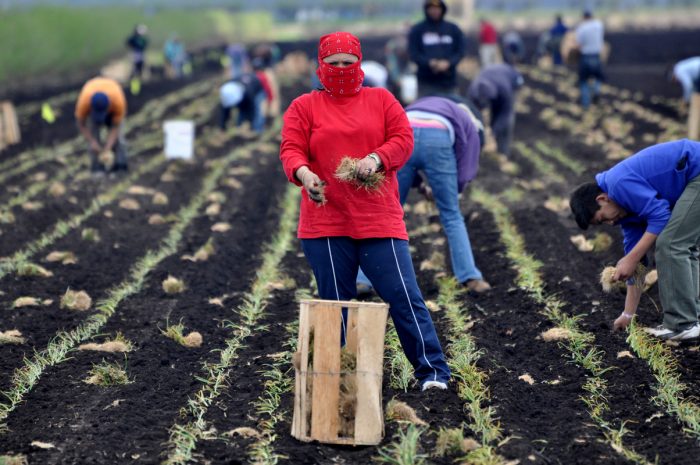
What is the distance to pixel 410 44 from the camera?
37.9 feet

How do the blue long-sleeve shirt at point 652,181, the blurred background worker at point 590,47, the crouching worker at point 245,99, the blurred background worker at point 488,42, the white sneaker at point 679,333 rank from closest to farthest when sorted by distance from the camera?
the blue long-sleeve shirt at point 652,181 → the white sneaker at point 679,333 → the crouching worker at point 245,99 → the blurred background worker at point 590,47 → the blurred background worker at point 488,42

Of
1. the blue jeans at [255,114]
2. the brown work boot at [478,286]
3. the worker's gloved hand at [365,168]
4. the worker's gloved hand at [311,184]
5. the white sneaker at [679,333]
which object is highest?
the worker's gloved hand at [365,168]

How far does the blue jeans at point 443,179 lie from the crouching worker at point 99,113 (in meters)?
6.03

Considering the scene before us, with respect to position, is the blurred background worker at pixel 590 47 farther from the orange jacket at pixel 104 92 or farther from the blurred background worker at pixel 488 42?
the orange jacket at pixel 104 92

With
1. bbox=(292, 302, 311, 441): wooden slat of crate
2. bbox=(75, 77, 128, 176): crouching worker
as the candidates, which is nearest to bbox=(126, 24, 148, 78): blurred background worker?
bbox=(75, 77, 128, 176): crouching worker

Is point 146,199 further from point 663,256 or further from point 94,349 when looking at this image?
point 663,256

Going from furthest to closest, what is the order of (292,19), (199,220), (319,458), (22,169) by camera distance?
1. (292,19)
2. (22,169)
3. (199,220)
4. (319,458)

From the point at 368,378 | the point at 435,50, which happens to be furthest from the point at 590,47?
the point at 368,378

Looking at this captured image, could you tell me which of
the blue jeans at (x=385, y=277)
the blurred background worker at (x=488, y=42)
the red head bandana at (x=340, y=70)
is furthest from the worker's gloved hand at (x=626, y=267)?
the blurred background worker at (x=488, y=42)

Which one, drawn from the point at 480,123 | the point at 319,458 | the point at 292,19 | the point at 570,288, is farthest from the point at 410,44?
the point at 292,19

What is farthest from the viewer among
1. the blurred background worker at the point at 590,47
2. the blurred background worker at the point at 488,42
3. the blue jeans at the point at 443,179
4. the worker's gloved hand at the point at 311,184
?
the blurred background worker at the point at 488,42

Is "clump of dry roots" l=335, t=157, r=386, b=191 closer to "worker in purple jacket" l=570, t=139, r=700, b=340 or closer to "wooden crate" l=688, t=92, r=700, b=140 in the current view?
"worker in purple jacket" l=570, t=139, r=700, b=340

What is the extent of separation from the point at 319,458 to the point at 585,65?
15.1 metres

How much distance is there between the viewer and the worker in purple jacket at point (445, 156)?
23.6 ft
